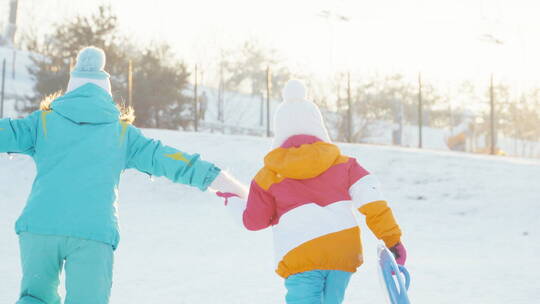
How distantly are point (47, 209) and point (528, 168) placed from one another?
12944mm

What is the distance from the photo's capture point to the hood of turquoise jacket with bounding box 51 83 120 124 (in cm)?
273

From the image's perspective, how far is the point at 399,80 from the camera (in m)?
48.0

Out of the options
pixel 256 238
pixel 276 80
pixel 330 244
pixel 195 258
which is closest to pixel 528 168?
pixel 256 238

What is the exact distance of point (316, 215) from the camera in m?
2.80

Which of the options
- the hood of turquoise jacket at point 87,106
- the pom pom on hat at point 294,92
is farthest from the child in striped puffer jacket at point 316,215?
the hood of turquoise jacket at point 87,106

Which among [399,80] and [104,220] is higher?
[399,80]

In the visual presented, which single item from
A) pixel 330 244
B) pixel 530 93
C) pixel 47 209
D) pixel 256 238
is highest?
pixel 530 93

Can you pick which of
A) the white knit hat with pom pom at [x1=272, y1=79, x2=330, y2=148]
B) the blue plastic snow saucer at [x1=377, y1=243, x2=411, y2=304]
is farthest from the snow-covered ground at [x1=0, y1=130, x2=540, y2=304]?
the blue plastic snow saucer at [x1=377, y1=243, x2=411, y2=304]

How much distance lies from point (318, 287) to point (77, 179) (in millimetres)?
1146

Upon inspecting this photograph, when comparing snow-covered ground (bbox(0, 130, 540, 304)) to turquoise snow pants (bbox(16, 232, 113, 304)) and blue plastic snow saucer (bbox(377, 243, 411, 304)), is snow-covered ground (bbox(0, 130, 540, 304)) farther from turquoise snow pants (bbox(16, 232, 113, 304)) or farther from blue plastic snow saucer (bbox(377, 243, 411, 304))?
turquoise snow pants (bbox(16, 232, 113, 304))

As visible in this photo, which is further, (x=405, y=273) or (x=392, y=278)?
(x=405, y=273)

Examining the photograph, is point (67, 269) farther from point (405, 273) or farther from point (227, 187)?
point (405, 273)

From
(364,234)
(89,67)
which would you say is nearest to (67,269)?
(89,67)

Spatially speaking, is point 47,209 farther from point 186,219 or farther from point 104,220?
point 186,219
